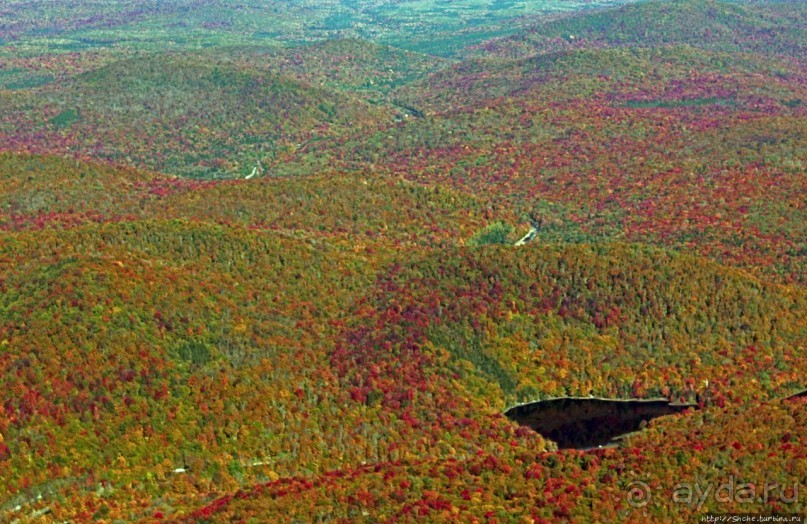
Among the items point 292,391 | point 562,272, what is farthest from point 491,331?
point 292,391

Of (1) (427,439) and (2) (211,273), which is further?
(2) (211,273)

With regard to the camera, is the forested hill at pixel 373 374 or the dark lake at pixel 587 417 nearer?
the forested hill at pixel 373 374

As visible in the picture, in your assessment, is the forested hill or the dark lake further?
the dark lake

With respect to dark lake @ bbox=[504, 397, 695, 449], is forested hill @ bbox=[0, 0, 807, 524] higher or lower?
higher

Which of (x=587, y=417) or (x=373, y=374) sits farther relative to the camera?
(x=373, y=374)

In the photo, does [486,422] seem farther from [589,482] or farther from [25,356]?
[25,356]

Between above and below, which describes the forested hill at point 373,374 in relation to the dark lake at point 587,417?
above

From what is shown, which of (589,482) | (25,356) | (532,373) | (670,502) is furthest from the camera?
(532,373)

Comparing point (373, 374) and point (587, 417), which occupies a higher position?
point (373, 374)

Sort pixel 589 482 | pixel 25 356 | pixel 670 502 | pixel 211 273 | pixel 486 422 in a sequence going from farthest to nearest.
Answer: pixel 211 273 < pixel 486 422 < pixel 25 356 < pixel 589 482 < pixel 670 502

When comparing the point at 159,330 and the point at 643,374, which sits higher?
the point at 159,330
